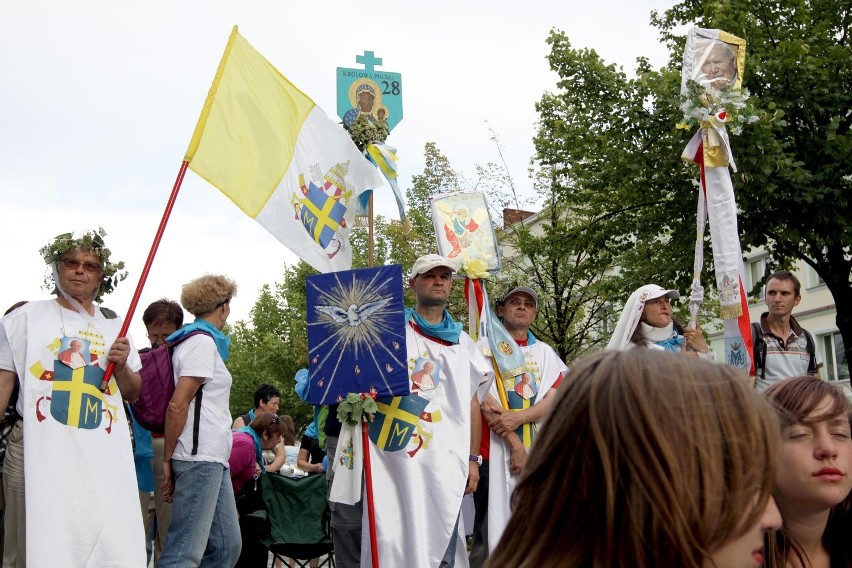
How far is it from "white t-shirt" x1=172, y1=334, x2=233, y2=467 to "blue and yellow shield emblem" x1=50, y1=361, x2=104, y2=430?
1.92ft

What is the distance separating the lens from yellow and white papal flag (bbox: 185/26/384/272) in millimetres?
6547

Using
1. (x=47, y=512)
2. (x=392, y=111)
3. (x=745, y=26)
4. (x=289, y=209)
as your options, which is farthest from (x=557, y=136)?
(x=47, y=512)

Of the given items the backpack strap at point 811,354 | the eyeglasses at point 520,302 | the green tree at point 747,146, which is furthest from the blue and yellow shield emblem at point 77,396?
the green tree at point 747,146

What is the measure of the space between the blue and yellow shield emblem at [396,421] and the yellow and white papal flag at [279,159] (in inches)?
40.2

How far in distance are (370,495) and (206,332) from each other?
1.42 m

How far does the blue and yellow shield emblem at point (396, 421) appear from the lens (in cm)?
657

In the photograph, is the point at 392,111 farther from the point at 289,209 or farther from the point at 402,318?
the point at 402,318

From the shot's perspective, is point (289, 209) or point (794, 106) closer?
point (289, 209)

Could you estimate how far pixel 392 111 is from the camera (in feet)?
27.5

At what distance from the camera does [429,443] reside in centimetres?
662

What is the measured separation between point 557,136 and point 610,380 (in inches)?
750

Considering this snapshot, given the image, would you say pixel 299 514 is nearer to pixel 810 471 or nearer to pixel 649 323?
pixel 649 323

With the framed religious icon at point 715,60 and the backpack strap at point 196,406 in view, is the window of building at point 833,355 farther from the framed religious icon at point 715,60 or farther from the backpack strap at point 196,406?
the backpack strap at point 196,406

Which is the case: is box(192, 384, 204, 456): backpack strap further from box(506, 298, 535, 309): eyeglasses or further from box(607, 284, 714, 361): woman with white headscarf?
box(607, 284, 714, 361): woman with white headscarf
